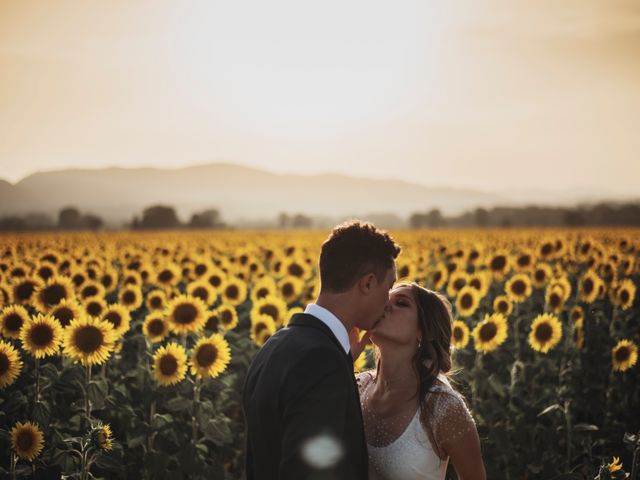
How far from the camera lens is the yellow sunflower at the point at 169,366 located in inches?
246

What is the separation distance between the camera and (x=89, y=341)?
21.0ft

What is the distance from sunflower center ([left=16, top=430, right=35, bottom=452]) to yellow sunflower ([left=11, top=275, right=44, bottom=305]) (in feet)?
12.0

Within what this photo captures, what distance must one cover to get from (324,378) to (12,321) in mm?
5230

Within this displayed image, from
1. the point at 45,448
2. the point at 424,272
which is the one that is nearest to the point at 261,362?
the point at 45,448

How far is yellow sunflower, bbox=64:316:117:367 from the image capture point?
635cm

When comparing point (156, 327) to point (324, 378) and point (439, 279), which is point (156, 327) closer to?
point (324, 378)

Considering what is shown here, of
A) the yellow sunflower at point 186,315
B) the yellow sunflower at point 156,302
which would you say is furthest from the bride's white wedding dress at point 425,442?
the yellow sunflower at point 156,302

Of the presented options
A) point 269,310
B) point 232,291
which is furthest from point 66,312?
point 232,291

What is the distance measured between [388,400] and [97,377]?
3818mm

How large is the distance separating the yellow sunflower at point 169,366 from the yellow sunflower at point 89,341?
50 centimetres

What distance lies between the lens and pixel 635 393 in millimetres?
8547

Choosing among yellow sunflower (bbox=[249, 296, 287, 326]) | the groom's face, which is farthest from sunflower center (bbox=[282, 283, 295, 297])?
the groom's face

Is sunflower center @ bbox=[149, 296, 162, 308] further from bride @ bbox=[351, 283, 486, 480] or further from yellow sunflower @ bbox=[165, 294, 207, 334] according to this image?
bride @ bbox=[351, 283, 486, 480]

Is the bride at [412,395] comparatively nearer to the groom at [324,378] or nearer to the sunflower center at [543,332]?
the groom at [324,378]
